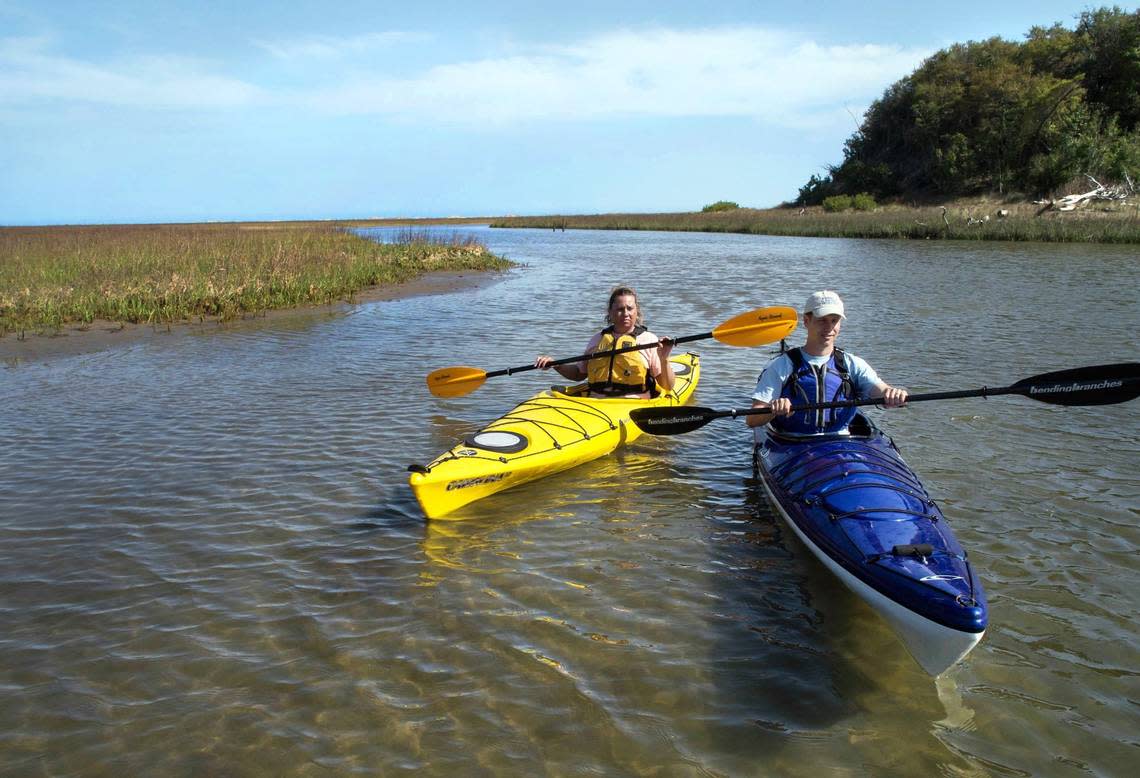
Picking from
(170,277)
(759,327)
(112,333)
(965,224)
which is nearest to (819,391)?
(759,327)

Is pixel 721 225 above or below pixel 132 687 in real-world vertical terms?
above

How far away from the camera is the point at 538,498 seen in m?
5.61

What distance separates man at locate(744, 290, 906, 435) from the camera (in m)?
4.78

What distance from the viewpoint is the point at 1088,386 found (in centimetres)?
457

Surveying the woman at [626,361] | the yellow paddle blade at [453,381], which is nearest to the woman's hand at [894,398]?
the woman at [626,361]

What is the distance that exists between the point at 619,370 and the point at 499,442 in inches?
60.8

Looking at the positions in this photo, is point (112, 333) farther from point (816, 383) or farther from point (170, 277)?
point (816, 383)

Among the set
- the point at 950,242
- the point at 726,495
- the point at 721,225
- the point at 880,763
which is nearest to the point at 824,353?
the point at 726,495

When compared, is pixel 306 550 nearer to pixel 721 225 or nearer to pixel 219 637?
pixel 219 637

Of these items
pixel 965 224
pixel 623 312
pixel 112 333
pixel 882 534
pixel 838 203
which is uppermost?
pixel 838 203

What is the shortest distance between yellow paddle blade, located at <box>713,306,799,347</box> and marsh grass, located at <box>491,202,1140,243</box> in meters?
22.6

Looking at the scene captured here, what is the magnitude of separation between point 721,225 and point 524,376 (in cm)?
3961

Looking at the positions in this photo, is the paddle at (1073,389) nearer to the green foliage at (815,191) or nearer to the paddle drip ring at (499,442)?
the paddle drip ring at (499,442)

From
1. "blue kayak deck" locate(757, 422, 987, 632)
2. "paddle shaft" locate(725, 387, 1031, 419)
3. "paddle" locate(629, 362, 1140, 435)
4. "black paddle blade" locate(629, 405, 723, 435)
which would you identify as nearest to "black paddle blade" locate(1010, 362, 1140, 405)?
"paddle" locate(629, 362, 1140, 435)
